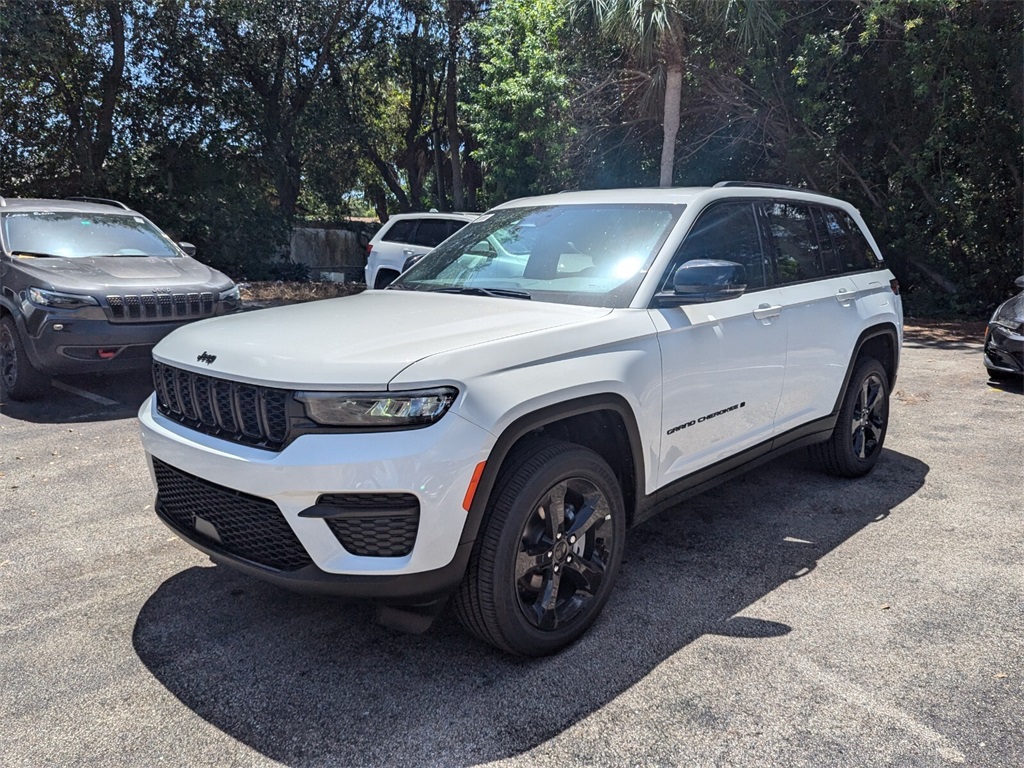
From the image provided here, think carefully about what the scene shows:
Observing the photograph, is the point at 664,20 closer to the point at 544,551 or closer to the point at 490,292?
the point at 490,292

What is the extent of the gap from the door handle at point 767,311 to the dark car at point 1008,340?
4.83m

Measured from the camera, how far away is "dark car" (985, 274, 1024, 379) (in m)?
7.82

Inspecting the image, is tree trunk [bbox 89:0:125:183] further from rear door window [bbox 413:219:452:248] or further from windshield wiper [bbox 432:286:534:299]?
windshield wiper [bbox 432:286:534:299]

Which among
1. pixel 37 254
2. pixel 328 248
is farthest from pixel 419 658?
pixel 328 248

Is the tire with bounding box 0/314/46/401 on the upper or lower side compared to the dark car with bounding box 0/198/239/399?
lower

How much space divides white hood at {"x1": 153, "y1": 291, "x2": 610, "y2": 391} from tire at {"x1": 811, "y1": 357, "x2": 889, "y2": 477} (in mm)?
2390

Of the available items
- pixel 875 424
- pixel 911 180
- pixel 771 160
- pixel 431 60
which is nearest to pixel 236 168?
pixel 431 60

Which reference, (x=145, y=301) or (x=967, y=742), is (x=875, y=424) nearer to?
(x=967, y=742)

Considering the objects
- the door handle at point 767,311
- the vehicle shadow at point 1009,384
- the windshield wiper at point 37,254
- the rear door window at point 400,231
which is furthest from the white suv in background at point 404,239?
the door handle at point 767,311

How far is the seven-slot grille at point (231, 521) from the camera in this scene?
2.83 metres

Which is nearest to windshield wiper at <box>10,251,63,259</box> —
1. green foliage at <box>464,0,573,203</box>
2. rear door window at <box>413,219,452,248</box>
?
rear door window at <box>413,219,452,248</box>

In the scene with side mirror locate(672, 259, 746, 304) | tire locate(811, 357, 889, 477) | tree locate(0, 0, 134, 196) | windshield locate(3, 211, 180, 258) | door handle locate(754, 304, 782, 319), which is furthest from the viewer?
tree locate(0, 0, 134, 196)

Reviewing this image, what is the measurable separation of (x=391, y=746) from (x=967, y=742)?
1859 mm

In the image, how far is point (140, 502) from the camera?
4.84m
